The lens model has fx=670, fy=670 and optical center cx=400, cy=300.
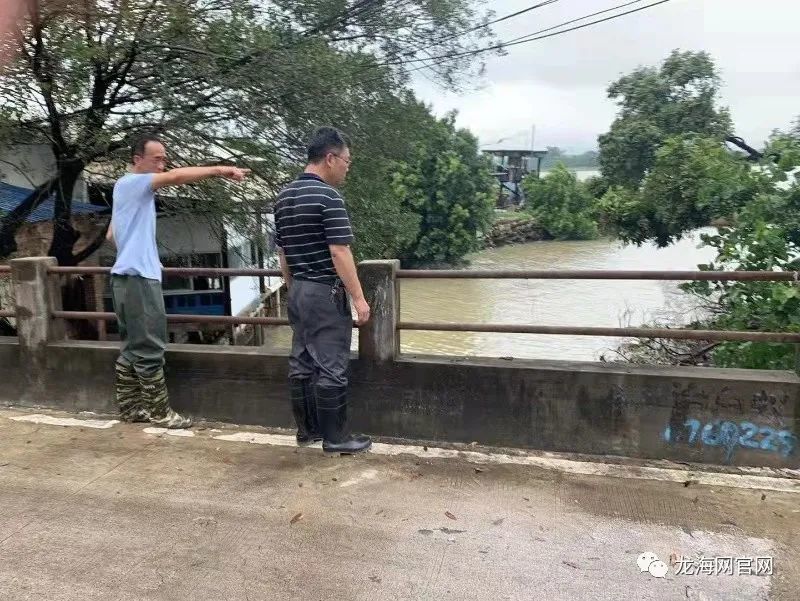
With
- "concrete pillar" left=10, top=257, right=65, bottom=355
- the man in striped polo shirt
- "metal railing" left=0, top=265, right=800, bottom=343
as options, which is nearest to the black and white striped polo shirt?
the man in striped polo shirt

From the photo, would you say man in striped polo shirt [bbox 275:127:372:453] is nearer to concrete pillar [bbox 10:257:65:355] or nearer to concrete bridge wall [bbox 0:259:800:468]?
concrete bridge wall [bbox 0:259:800:468]

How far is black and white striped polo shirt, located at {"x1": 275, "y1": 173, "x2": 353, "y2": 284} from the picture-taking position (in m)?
3.51

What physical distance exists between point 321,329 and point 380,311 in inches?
27.6

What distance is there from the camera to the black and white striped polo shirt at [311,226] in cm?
351

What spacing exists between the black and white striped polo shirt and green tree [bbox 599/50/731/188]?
1214 cm

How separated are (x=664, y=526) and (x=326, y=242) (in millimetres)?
2154

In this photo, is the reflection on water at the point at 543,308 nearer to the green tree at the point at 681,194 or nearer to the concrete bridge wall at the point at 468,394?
the green tree at the point at 681,194

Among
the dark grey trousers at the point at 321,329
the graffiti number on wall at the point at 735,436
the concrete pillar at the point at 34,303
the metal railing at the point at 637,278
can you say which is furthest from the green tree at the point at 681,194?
the concrete pillar at the point at 34,303

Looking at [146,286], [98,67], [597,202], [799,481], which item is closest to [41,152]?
[98,67]

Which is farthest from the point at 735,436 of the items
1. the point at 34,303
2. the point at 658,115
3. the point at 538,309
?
the point at 538,309

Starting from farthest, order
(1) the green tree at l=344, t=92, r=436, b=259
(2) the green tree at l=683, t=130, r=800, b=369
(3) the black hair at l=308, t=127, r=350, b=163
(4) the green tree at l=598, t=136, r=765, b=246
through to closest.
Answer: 1. (1) the green tree at l=344, t=92, r=436, b=259
2. (4) the green tree at l=598, t=136, r=765, b=246
3. (2) the green tree at l=683, t=130, r=800, b=369
4. (3) the black hair at l=308, t=127, r=350, b=163

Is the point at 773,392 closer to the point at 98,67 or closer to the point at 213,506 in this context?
the point at 213,506

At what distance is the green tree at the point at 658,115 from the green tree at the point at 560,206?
33.3 m

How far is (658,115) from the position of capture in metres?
14.4
